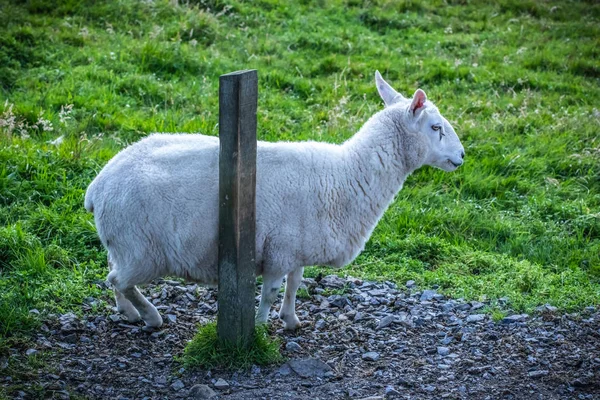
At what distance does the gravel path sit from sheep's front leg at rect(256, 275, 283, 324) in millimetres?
278

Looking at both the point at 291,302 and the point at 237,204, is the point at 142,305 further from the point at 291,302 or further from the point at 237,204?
the point at 237,204

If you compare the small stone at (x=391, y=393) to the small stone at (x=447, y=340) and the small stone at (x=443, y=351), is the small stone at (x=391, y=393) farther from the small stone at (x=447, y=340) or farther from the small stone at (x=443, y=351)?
the small stone at (x=447, y=340)

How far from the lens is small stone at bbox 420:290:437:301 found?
22.2 feet

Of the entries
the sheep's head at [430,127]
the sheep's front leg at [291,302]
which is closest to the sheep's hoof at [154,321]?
the sheep's front leg at [291,302]

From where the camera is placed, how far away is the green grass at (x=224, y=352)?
5324 millimetres

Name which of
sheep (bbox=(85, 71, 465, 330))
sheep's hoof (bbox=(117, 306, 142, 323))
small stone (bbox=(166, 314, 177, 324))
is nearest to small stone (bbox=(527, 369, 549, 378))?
sheep (bbox=(85, 71, 465, 330))

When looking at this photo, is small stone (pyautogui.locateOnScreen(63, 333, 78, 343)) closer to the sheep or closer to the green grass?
the sheep

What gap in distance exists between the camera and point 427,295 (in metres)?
6.83

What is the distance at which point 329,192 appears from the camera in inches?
234

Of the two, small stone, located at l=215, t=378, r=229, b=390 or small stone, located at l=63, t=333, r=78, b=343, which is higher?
small stone, located at l=63, t=333, r=78, b=343

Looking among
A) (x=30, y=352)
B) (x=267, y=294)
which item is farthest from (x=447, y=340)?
(x=30, y=352)

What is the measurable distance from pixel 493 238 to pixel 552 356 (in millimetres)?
2452

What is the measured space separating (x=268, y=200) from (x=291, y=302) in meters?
0.91

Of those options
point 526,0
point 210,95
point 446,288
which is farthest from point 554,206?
point 526,0
